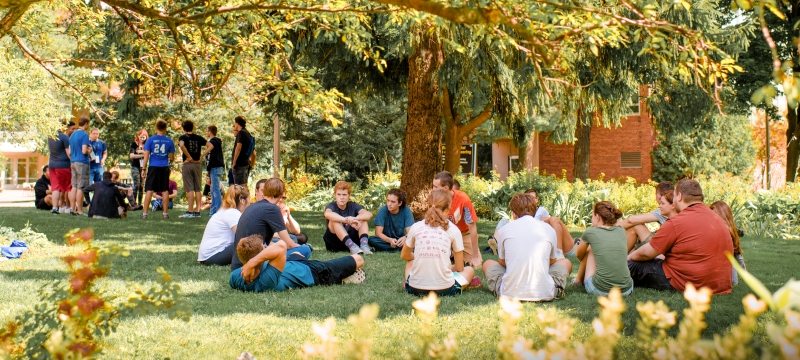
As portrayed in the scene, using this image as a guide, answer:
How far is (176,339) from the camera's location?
14.4 ft

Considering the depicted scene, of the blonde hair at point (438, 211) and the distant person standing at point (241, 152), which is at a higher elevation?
the distant person standing at point (241, 152)

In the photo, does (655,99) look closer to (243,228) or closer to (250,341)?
(243,228)

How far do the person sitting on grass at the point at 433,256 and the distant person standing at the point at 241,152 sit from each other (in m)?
7.49

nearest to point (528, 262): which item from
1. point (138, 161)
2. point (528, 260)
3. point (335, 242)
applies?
point (528, 260)

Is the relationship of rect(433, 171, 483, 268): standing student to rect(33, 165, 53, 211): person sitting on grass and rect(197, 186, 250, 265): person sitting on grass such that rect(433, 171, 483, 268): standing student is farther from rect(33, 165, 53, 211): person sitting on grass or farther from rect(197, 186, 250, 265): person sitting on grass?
rect(33, 165, 53, 211): person sitting on grass

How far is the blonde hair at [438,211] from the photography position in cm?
635

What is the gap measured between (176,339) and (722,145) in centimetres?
3879

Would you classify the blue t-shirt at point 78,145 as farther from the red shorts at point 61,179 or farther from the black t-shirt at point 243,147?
the black t-shirt at point 243,147

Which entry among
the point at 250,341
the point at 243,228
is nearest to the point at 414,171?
the point at 243,228

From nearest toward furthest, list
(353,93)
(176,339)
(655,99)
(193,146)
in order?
(176,339) < (193,146) < (353,93) < (655,99)

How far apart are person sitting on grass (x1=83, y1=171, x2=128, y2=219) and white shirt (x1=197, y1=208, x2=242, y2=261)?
6.44 meters

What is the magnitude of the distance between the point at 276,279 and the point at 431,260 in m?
1.50

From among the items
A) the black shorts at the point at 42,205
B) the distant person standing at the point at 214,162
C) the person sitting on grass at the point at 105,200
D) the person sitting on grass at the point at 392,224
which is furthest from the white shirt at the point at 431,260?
the black shorts at the point at 42,205

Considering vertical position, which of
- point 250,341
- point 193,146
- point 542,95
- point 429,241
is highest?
point 542,95
